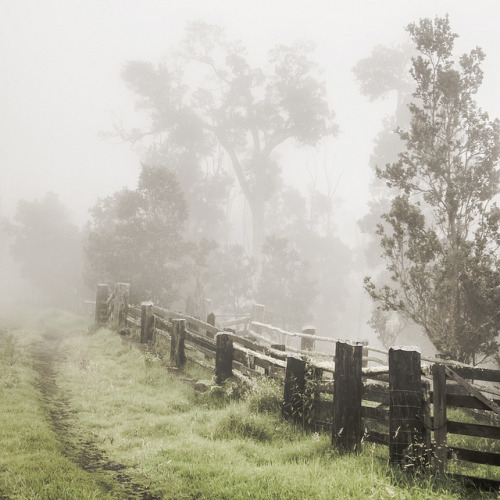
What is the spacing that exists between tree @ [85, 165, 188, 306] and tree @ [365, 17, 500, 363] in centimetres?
1789

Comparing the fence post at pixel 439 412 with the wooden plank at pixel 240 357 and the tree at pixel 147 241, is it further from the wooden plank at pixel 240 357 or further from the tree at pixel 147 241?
the tree at pixel 147 241

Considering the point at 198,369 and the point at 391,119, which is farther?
the point at 391,119

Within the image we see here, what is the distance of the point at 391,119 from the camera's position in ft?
120

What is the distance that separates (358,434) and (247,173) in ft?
136

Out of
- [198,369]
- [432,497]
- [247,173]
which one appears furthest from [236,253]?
[432,497]

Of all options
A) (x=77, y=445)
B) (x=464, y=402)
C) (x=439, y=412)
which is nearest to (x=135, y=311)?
(x=77, y=445)

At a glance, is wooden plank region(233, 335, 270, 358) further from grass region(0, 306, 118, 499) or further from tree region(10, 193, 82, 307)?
tree region(10, 193, 82, 307)

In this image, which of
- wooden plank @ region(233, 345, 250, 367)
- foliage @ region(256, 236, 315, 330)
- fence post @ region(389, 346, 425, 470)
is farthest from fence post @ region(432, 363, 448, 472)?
foliage @ region(256, 236, 315, 330)

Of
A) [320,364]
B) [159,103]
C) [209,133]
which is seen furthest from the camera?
[209,133]

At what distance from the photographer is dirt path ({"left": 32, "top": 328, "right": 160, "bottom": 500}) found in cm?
491

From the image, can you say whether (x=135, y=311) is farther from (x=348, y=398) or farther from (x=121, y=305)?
(x=348, y=398)

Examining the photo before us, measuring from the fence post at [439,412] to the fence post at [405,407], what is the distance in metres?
0.16

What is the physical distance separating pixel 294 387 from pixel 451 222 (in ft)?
20.6

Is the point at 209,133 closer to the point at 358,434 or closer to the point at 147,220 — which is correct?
the point at 147,220
